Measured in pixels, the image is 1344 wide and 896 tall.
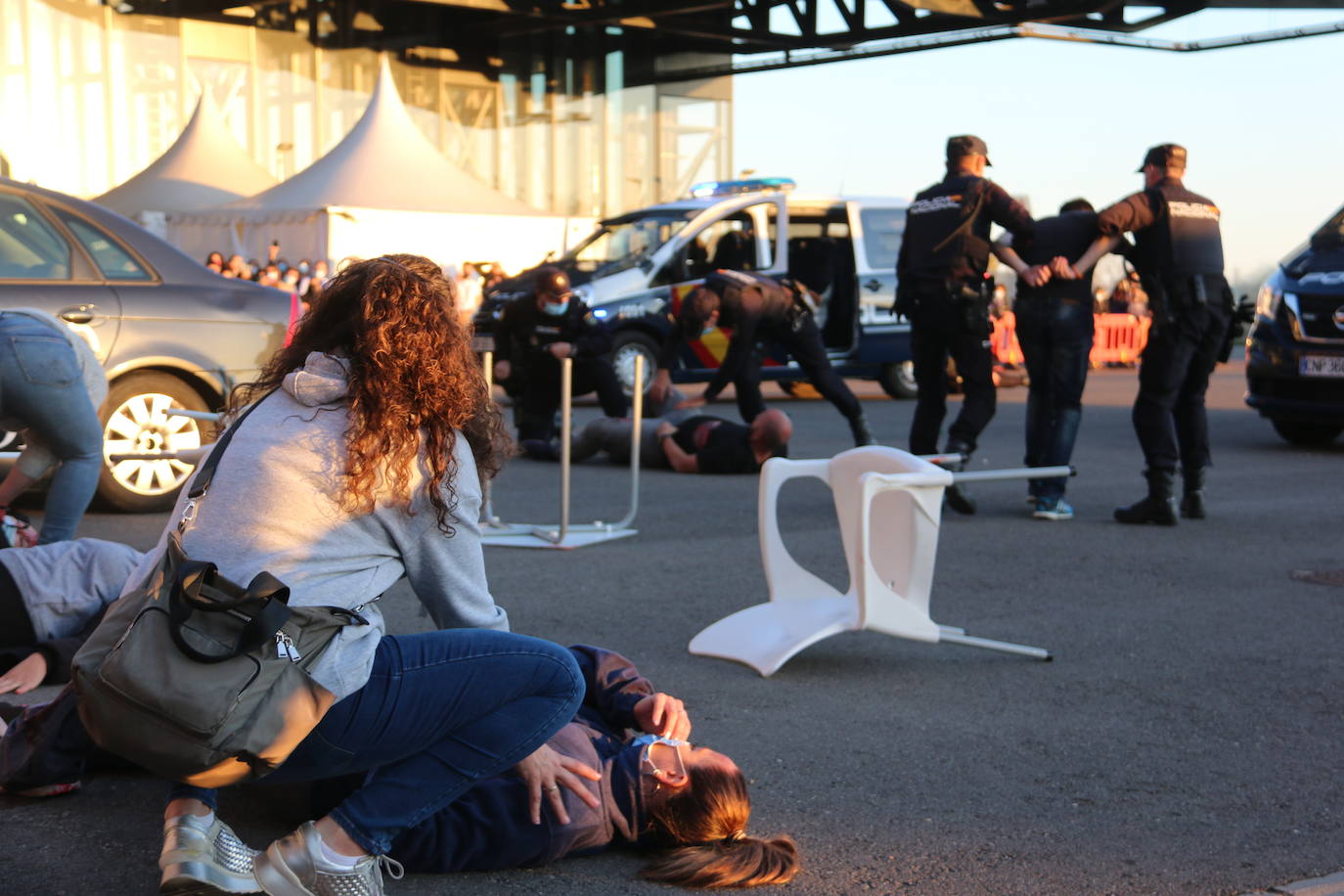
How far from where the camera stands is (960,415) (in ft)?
29.2

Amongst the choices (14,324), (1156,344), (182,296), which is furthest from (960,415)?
(14,324)

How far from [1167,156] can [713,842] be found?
20.2 feet

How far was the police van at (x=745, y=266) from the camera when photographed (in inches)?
608

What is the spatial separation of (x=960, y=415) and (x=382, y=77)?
19.9 metres

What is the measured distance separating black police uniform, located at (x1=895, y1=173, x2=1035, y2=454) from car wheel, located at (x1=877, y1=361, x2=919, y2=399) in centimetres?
906

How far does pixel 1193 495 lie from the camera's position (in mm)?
8711

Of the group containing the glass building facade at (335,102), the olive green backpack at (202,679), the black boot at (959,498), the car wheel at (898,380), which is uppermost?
Answer: the glass building facade at (335,102)

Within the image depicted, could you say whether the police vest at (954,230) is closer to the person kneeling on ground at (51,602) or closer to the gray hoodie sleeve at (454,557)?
the person kneeling on ground at (51,602)

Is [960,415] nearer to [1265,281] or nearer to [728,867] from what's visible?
[1265,281]

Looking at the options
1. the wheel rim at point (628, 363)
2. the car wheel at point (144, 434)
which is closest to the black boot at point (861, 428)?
the wheel rim at point (628, 363)

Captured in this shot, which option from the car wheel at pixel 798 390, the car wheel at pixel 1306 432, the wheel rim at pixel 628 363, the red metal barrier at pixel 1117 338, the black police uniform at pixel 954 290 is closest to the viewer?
the black police uniform at pixel 954 290

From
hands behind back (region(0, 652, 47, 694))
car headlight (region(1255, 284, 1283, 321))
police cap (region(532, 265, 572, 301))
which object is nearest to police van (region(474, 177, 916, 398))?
police cap (region(532, 265, 572, 301))

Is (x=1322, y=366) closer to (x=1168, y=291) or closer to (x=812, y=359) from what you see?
(x=812, y=359)

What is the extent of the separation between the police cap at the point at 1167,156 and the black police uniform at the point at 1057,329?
1.44ft
